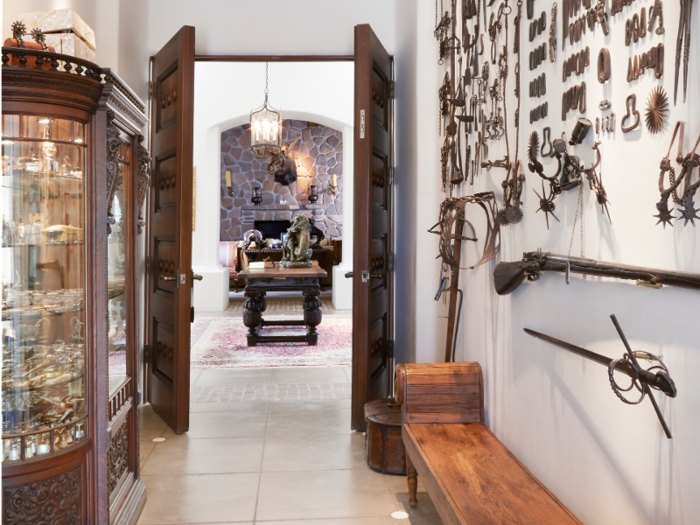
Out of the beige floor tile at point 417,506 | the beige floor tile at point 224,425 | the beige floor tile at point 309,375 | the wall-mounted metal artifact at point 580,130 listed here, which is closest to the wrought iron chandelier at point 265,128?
the beige floor tile at point 309,375

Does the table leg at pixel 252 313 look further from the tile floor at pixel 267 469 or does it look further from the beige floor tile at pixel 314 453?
the beige floor tile at pixel 314 453

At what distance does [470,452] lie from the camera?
2467 mm

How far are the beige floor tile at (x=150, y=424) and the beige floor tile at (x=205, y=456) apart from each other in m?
0.20

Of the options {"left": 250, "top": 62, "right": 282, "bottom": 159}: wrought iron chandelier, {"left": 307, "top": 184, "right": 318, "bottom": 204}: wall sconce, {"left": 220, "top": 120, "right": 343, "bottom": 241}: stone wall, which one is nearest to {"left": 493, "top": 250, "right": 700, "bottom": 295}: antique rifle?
{"left": 250, "top": 62, "right": 282, "bottom": 159}: wrought iron chandelier

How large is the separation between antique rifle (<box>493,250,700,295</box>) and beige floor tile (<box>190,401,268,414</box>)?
8.61ft

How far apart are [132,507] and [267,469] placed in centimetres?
83

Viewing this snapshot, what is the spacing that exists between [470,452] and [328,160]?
11.2 meters

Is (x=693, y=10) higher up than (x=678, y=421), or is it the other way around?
(x=693, y=10)

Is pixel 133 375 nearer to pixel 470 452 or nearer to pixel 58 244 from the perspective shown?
pixel 58 244

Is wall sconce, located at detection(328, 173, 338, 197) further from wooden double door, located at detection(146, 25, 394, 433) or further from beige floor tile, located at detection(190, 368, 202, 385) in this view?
wooden double door, located at detection(146, 25, 394, 433)

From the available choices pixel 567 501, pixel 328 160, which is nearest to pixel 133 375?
pixel 567 501

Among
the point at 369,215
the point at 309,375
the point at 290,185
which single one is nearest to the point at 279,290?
the point at 309,375

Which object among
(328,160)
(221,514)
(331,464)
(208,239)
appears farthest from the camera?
(328,160)

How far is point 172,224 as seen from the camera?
13.0 feet
